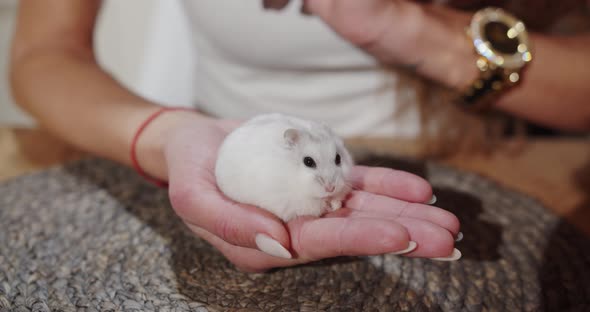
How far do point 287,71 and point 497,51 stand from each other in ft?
1.66

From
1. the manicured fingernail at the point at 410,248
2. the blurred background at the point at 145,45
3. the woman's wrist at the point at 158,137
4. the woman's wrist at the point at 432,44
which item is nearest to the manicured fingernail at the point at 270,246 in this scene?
the manicured fingernail at the point at 410,248

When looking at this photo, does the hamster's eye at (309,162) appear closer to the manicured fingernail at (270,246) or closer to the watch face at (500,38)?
the manicured fingernail at (270,246)

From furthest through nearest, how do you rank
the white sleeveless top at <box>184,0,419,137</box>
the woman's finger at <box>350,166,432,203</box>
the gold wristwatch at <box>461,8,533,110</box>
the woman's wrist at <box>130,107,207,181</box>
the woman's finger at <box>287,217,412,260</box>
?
the white sleeveless top at <box>184,0,419,137</box>
the gold wristwatch at <box>461,8,533,110</box>
the woman's wrist at <box>130,107,207,181</box>
the woman's finger at <box>350,166,432,203</box>
the woman's finger at <box>287,217,412,260</box>

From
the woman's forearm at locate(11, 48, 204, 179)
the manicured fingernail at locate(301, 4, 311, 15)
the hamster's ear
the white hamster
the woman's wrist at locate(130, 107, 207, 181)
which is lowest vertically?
the woman's forearm at locate(11, 48, 204, 179)

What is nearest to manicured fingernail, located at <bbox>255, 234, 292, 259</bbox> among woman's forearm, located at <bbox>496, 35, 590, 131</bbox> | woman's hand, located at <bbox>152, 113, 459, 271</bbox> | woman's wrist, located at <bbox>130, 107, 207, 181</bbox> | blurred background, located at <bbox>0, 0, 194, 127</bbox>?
woman's hand, located at <bbox>152, 113, 459, 271</bbox>

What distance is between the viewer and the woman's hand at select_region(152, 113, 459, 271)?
0.55m

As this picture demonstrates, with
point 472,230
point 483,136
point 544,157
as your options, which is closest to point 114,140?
point 472,230

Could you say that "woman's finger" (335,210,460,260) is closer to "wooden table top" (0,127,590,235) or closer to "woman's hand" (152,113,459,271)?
"woman's hand" (152,113,459,271)

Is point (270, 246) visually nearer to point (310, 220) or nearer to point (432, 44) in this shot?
point (310, 220)

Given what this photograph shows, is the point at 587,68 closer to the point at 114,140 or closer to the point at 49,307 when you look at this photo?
the point at 114,140

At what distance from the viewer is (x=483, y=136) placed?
3.92 feet

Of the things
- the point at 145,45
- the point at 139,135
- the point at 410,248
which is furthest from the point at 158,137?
the point at 145,45

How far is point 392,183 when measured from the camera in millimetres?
675

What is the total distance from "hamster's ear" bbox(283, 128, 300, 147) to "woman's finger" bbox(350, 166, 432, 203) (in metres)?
Answer: 0.12
